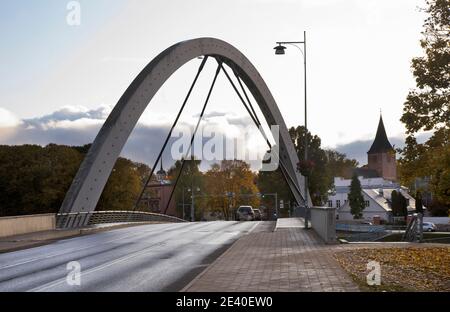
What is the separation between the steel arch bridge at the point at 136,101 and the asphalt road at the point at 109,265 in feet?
20.9

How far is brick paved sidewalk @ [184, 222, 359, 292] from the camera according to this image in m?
10.5

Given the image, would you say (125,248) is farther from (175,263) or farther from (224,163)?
(224,163)

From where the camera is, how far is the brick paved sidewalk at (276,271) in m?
10.5

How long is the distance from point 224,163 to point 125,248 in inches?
3502

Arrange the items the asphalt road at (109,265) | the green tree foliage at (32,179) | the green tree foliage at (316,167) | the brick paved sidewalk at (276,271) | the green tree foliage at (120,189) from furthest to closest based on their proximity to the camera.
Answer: the green tree foliage at (316,167)
the green tree foliage at (120,189)
the green tree foliage at (32,179)
the asphalt road at (109,265)
the brick paved sidewalk at (276,271)

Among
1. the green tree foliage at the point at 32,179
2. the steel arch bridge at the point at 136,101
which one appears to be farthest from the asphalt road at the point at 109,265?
the green tree foliage at the point at 32,179

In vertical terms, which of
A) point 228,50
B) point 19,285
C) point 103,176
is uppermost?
point 228,50

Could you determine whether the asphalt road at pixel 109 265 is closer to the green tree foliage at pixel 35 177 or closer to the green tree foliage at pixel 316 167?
the green tree foliage at pixel 35 177

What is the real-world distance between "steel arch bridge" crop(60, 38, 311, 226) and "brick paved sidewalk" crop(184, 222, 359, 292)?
13.2 meters

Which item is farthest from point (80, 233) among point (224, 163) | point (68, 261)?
point (224, 163)

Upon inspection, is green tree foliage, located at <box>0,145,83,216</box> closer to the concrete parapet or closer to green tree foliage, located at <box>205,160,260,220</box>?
the concrete parapet

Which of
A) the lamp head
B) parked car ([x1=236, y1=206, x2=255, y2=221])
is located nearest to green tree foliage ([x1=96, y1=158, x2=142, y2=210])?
parked car ([x1=236, y1=206, x2=255, y2=221])

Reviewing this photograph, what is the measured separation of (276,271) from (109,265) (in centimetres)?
483
